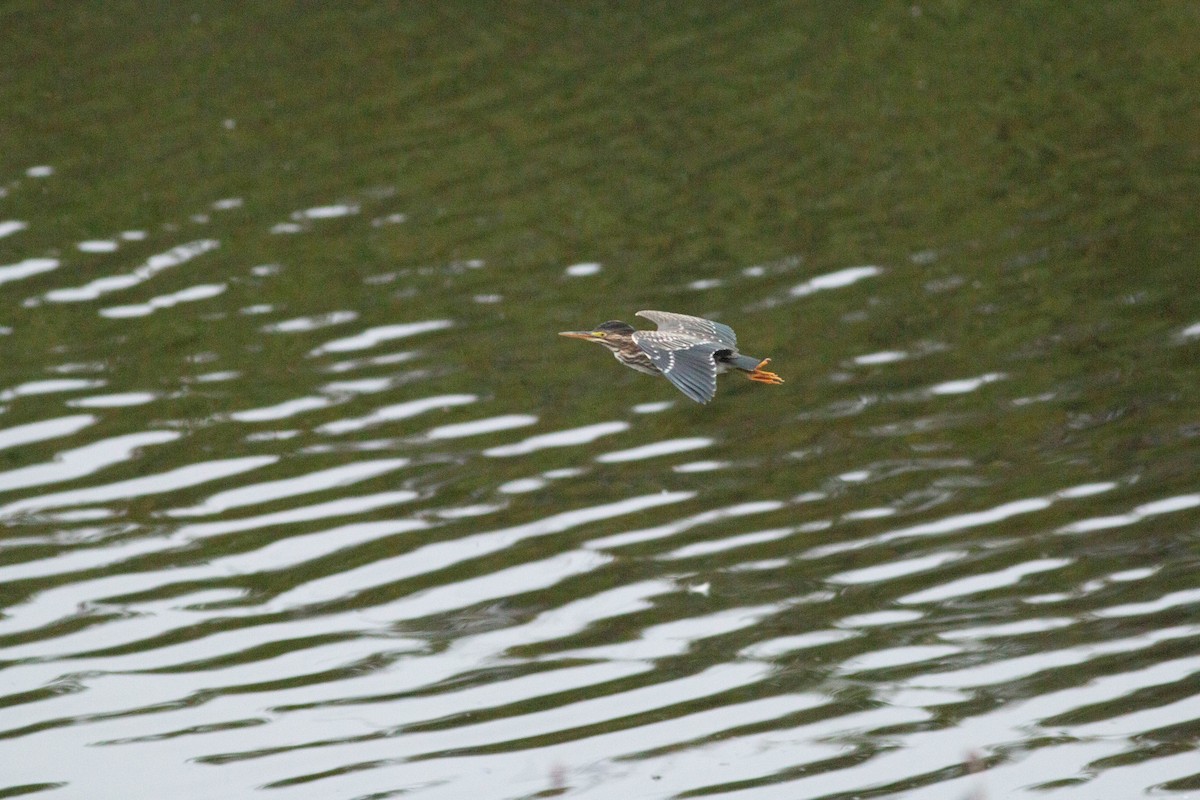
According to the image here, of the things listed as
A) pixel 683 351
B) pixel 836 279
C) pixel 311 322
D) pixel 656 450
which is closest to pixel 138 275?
pixel 311 322

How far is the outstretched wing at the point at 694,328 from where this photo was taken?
9383 mm

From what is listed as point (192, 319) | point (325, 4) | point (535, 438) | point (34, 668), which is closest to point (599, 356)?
point (535, 438)

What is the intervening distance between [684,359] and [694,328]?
0.72 metres

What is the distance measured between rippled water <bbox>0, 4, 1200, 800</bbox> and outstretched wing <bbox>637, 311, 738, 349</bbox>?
1831mm

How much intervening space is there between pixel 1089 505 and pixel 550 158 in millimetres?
7947

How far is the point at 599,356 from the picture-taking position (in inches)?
551

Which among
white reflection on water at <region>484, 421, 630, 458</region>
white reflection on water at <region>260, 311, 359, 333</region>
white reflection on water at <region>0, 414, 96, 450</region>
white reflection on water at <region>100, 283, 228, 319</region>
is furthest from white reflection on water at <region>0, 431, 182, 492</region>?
white reflection on water at <region>484, 421, 630, 458</region>

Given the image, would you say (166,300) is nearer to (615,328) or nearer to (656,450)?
(656,450)

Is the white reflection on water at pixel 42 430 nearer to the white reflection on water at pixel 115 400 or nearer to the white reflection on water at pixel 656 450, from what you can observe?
the white reflection on water at pixel 115 400

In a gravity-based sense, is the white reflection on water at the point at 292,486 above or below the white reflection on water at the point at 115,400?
below

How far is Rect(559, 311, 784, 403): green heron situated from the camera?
855 centimetres

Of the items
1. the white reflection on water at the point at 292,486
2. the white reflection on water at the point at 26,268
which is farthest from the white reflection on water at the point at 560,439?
the white reflection on water at the point at 26,268

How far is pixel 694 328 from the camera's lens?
9508 millimetres

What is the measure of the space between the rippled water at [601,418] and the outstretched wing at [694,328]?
1831 mm
